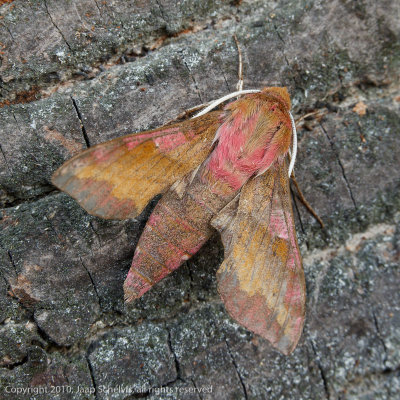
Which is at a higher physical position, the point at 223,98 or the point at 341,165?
the point at 223,98

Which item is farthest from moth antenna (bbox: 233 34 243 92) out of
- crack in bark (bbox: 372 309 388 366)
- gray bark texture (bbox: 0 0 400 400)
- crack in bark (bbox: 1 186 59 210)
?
crack in bark (bbox: 372 309 388 366)

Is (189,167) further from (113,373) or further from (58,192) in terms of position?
(113,373)

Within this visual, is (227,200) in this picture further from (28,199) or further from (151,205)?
(28,199)

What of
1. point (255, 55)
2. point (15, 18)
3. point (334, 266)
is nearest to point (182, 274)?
point (334, 266)

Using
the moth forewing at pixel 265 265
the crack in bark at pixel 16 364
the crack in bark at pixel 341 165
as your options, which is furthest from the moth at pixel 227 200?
the crack in bark at pixel 16 364

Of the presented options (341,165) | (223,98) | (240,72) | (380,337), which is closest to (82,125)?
(223,98)

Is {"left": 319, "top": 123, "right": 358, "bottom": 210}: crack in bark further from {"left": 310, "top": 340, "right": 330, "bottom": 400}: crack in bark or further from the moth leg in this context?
{"left": 310, "top": 340, "right": 330, "bottom": 400}: crack in bark
